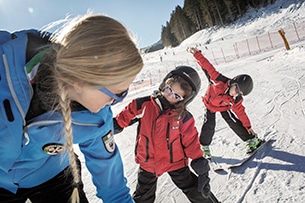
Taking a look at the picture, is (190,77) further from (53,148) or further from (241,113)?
(53,148)

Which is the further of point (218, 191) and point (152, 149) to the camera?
point (218, 191)

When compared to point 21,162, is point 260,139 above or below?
below

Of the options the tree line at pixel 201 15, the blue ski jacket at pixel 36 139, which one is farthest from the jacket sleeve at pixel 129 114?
the tree line at pixel 201 15

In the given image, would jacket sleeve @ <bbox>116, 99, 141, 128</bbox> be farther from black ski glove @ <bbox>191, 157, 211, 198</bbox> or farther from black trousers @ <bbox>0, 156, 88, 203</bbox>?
black trousers @ <bbox>0, 156, 88, 203</bbox>

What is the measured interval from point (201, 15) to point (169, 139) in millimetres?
53623

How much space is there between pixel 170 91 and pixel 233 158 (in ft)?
5.52

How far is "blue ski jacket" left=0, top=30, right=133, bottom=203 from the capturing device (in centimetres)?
130

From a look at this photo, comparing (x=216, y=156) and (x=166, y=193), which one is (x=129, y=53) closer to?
(x=166, y=193)

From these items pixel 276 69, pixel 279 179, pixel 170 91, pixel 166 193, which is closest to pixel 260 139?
pixel 279 179

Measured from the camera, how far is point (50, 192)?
180 cm

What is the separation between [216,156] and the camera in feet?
13.2

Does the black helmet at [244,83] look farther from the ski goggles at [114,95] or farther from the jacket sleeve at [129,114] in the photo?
the ski goggles at [114,95]

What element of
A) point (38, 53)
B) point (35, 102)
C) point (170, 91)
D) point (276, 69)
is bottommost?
point (276, 69)

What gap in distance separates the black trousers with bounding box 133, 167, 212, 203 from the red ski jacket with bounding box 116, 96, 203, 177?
0.06 meters
